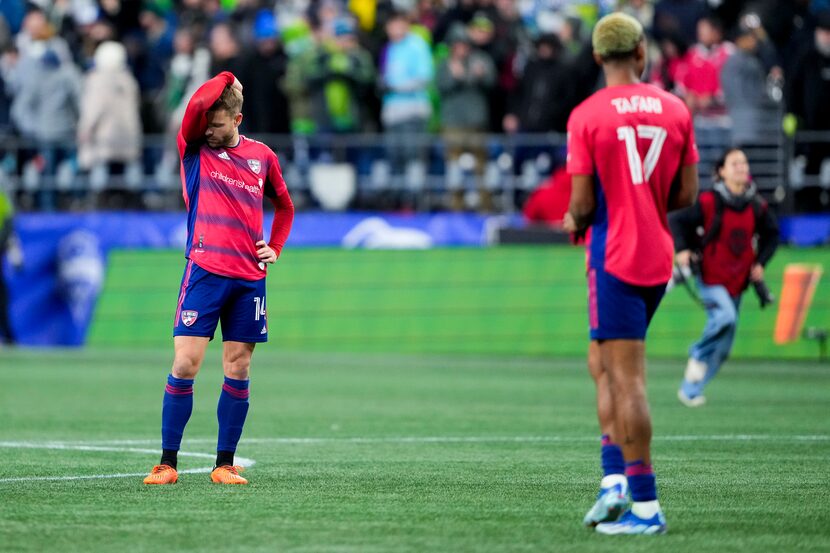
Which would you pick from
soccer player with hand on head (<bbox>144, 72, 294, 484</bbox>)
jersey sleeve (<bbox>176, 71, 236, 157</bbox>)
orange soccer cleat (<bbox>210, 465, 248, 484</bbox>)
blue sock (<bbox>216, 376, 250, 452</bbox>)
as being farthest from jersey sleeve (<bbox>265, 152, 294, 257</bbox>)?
orange soccer cleat (<bbox>210, 465, 248, 484</bbox>)

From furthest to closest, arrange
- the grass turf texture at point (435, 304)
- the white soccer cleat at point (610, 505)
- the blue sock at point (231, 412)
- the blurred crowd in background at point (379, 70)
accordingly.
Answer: the blurred crowd in background at point (379, 70), the grass turf texture at point (435, 304), the blue sock at point (231, 412), the white soccer cleat at point (610, 505)

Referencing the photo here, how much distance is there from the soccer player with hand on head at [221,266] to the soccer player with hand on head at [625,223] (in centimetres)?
261

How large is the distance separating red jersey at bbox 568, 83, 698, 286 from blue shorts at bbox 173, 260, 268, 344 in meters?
2.67

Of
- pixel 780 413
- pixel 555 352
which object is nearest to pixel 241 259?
pixel 780 413

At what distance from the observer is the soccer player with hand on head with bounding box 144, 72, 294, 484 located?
382 inches

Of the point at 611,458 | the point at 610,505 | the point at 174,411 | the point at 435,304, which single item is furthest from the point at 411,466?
the point at 435,304

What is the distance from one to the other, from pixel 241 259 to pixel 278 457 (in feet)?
6.76

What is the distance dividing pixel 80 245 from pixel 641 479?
19.9 meters

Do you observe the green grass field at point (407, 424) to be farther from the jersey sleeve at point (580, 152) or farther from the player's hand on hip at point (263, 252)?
the jersey sleeve at point (580, 152)

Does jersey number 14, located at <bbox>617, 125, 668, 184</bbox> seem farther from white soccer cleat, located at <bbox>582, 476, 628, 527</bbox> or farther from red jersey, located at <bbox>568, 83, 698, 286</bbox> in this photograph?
white soccer cleat, located at <bbox>582, 476, 628, 527</bbox>

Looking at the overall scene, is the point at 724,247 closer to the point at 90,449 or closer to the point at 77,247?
the point at 90,449

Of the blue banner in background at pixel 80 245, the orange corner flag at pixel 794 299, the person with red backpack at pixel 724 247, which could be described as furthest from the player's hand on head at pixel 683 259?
the blue banner in background at pixel 80 245

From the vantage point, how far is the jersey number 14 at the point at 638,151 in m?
7.74

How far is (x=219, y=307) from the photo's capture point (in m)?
9.78
